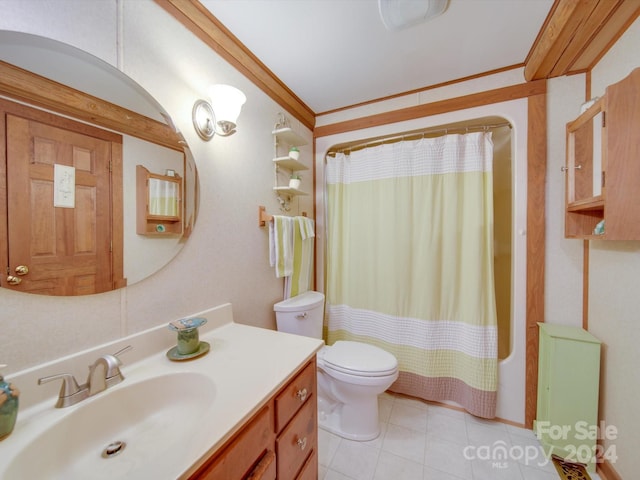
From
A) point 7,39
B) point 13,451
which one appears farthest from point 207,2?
point 13,451

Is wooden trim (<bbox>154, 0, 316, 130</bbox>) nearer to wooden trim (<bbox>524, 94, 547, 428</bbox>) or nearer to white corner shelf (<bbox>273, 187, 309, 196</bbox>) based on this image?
white corner shelf (<bbox>273, 187, 309, 196</bbox>)

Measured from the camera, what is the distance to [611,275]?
1.20m

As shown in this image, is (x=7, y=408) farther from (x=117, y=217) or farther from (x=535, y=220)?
(x=535, y=220)

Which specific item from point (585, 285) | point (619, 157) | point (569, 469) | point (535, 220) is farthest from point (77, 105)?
point (569, 469)

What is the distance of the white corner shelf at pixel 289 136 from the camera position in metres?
1.60

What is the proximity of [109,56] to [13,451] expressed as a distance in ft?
3.68

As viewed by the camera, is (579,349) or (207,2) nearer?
(207,2)

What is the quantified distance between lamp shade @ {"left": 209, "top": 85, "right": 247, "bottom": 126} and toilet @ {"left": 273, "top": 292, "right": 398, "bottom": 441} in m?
1.11

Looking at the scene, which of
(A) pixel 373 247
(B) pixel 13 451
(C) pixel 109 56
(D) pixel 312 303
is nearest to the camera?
(B) pixel 13 451

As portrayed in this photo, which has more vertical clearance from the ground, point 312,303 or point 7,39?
point 7,39

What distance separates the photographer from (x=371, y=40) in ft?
4.36

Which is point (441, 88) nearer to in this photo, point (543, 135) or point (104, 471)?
point (543, 135)

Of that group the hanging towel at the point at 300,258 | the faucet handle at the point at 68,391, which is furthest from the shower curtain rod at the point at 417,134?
the faucet handle at the point at 68,391

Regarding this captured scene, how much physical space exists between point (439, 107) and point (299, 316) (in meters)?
1.76
